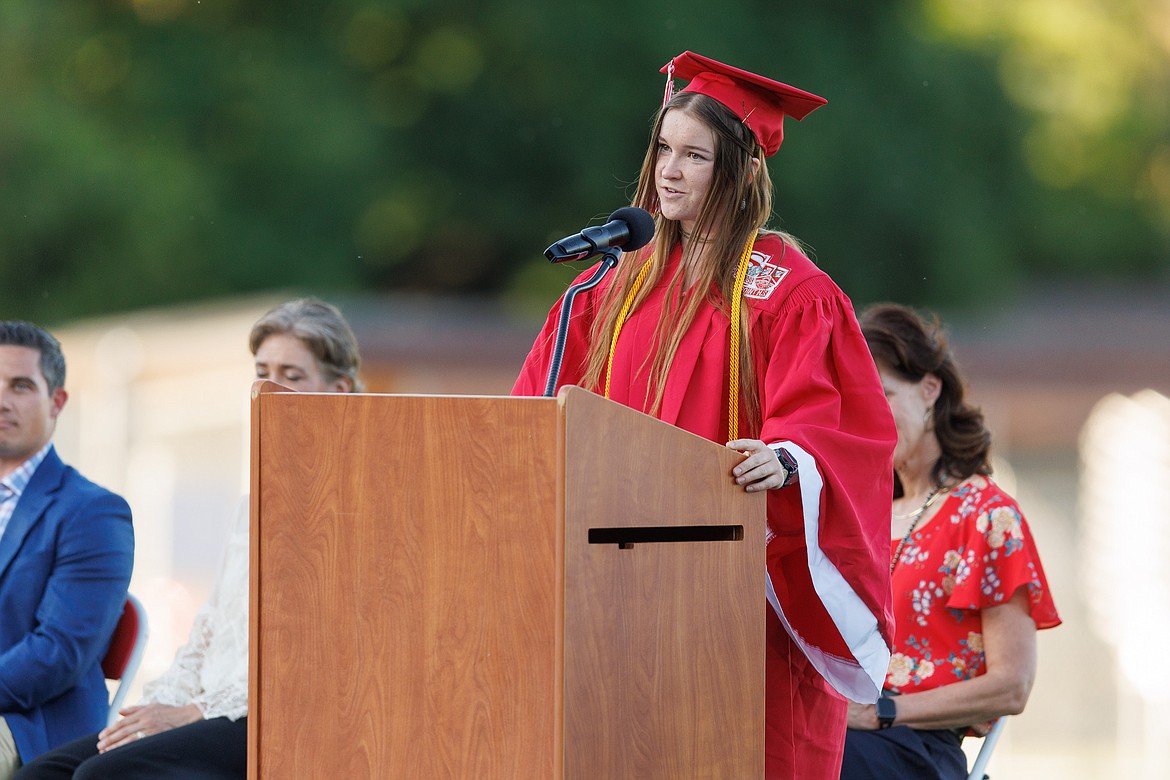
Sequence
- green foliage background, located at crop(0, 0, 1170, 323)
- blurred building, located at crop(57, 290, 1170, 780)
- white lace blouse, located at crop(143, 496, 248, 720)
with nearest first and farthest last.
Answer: white lace blouse, located at crop(143, 496, 248, 720) → blurred building, located at crop(57, 290, 1170, 780) → green foliage background, located at crop(0, 0, 1170, 323)

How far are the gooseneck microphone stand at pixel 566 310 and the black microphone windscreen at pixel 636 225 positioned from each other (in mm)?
24

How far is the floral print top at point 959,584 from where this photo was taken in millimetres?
2766

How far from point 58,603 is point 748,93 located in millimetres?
1669

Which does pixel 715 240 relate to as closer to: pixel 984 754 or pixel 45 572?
pixel 984 754

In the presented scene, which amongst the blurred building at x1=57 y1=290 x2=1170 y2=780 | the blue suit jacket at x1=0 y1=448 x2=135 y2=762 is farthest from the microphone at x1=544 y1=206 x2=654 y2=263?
the blurred building at x1=57 y1=290 x2=1170 y2=780

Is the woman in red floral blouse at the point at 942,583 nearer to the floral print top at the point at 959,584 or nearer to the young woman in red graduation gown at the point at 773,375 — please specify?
the floral print top at the point at 959,584

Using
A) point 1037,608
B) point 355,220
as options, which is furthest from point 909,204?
point 1037,608

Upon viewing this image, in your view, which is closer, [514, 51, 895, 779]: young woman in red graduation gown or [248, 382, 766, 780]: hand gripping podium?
[248, 382, 766, 780]: hand gripping podium

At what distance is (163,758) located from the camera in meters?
2.60

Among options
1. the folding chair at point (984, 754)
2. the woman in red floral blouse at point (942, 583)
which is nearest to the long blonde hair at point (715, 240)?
the woman in red floral blouse at point (942, 583)

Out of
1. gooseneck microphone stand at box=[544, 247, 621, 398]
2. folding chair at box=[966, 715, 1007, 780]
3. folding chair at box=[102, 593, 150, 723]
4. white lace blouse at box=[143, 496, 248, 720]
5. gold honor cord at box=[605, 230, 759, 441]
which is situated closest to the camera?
gooseneck microphone stand at box=[544, 247, 621, 398]

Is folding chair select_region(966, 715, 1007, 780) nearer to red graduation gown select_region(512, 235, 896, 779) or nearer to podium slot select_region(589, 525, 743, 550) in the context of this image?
red graduation gown select_region(512, 235, 896, 779)

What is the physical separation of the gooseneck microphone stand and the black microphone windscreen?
0.02 meters

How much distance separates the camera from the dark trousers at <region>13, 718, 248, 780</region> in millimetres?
2561
